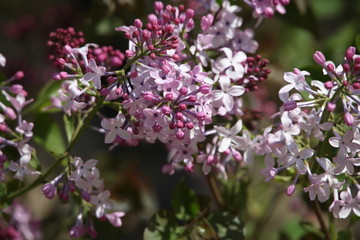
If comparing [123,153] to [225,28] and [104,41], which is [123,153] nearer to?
[104,41]

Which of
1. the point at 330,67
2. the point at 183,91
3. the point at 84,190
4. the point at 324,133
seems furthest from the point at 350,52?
the point at 84,190

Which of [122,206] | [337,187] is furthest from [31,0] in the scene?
Answer: [337,187]

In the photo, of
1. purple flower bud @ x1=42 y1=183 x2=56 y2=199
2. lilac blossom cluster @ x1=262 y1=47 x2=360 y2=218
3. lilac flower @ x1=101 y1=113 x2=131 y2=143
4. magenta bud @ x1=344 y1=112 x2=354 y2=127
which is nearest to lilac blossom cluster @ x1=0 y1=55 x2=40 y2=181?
purple flower bud @ x1=42 y1=183 x2=56 y2=199

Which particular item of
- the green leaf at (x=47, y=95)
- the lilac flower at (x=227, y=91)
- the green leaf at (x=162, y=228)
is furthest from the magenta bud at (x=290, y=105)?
the green leaf at (x=47, y=95)

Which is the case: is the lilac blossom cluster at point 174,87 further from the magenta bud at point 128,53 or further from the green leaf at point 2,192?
the green leaf at point 2,192

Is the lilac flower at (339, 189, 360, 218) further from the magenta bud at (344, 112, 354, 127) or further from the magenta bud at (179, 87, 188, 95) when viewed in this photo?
the magenta bud at (179, 87, 188, 95)

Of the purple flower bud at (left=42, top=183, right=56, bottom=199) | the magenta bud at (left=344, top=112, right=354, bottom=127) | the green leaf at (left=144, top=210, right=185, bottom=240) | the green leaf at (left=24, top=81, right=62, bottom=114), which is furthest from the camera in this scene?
the green leaf at (left=24, top=81, right=62, bottom=114)
